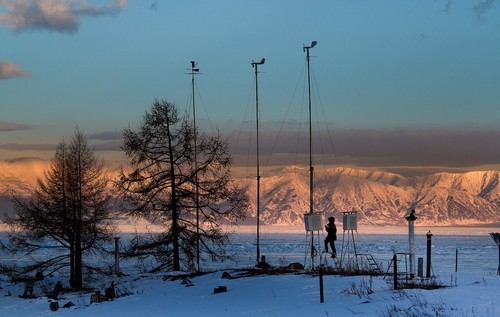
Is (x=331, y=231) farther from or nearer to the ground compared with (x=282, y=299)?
farther from the ground

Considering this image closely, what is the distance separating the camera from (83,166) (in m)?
51.7

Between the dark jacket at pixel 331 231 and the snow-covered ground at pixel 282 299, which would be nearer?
the snow-covered ground at pixel 282 299

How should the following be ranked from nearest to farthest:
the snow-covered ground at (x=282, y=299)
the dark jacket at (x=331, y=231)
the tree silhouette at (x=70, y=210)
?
the snow-covered ground at (x=282, y=299) < the dark jacket at (x=331, y=231) < the tree silhouette at (x=70, y=210)

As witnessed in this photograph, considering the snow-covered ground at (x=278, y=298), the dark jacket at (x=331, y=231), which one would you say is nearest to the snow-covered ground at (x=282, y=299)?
the snow-covered ground at (x=278, y=298)

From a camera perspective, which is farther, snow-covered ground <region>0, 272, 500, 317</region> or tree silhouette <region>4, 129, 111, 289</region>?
tree silhouette <region>4, 129, 111, 289</region>

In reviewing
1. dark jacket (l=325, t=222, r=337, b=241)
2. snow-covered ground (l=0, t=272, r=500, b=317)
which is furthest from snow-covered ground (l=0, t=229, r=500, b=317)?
dark jacket (l=325, t=222, r=337, b=241)

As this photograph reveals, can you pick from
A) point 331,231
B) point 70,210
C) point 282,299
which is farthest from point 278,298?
point 70,210

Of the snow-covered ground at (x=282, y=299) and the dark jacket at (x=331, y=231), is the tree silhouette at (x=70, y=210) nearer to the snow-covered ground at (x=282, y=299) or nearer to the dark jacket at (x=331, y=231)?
the snow-covered ground at (x=282, y=299)

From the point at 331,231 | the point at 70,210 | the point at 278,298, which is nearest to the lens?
the point at 278,298

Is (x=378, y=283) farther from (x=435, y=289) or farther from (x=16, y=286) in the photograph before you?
(x=16, y=286)

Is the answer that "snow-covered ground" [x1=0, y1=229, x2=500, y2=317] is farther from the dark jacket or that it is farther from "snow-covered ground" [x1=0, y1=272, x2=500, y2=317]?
the dark jacket

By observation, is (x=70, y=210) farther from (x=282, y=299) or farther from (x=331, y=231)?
(x=282, y=299)

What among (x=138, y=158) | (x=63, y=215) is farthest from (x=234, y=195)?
(x=63, y=215)

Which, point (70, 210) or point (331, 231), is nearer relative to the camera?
point (331, 231)
